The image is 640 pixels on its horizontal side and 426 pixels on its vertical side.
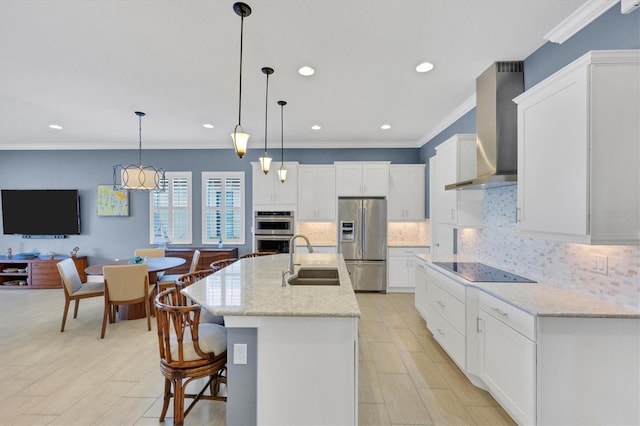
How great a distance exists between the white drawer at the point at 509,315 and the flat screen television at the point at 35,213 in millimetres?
7529

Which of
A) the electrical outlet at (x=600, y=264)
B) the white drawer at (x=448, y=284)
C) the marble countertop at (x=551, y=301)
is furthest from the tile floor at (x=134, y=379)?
the electrical outlet at (x=600, y=264)

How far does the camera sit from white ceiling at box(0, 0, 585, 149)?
6.42ft

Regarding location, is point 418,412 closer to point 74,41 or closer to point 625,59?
point 625,59

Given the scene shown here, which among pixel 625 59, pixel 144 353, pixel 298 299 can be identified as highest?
pixel 625 59

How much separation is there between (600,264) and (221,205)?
18.8 feet

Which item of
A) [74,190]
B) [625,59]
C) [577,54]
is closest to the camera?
[625,59]

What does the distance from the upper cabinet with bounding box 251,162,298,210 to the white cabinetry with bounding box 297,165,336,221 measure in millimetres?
144

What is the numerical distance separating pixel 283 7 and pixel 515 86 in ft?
7.63

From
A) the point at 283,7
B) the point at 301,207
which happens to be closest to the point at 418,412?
the point at 283,7

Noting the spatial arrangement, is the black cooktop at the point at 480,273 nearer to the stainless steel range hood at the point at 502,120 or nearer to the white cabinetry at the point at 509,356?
the white cabinetry at the point at 509,356

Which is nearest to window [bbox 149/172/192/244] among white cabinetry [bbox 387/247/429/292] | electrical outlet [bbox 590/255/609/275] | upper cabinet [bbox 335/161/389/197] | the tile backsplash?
upper cabinet [bbox 335/161/389/197]

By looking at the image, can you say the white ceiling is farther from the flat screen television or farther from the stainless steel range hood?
the flat screen television

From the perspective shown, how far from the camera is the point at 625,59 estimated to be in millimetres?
1545

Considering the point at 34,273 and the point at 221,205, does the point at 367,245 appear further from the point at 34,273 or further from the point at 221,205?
the point at 34,273
